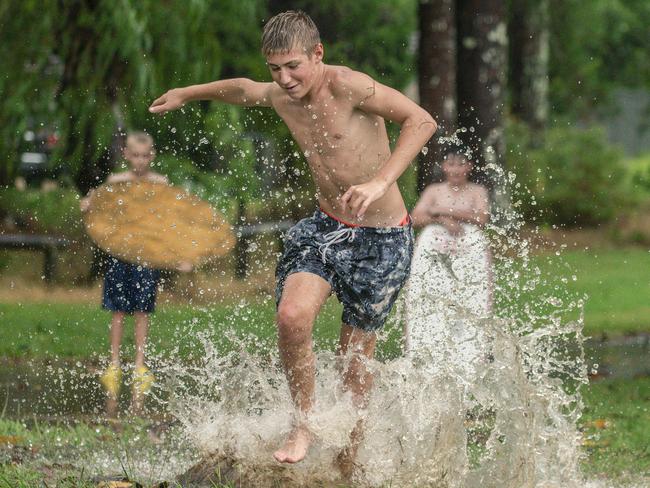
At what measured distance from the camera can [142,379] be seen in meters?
7.79

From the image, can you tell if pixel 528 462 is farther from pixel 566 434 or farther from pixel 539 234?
pixel 539 234

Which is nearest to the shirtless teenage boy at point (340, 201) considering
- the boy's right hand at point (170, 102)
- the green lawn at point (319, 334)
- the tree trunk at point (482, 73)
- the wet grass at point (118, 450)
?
the boy's right hand at point (170, 102)

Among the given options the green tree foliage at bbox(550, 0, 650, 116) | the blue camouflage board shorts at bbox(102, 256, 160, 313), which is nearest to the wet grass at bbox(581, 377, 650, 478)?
the blue camouflage board shorts at bbox(102, 256, 160, 313)

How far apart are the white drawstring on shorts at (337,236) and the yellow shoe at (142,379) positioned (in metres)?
2.66

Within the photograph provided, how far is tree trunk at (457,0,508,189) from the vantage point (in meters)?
14.2

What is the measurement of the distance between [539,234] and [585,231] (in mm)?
688

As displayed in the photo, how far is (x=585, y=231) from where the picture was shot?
65.8 feet

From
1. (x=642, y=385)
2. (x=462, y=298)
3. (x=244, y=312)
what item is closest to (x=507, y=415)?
(x=462, y=298)

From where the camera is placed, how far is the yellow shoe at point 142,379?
25.3 feet

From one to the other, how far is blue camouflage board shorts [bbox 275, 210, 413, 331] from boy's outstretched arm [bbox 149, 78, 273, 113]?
22.8 inches

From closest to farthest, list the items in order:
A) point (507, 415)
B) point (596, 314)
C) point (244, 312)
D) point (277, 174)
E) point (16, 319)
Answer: point (507, 415) < point (244, 312) < point (16, 319) < point (596, 314) < point (277, 174)

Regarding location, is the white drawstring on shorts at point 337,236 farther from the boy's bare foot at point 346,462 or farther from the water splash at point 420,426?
the boy's bare foot at point 346,462

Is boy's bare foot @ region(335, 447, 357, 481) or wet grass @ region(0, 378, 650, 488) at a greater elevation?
boy's bare foot @ region(335, 447, 357, 481)

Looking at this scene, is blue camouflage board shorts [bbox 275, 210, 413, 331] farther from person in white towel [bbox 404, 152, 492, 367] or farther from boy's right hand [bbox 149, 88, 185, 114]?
person in white towel [bbox 404, 152, 492, 367]
